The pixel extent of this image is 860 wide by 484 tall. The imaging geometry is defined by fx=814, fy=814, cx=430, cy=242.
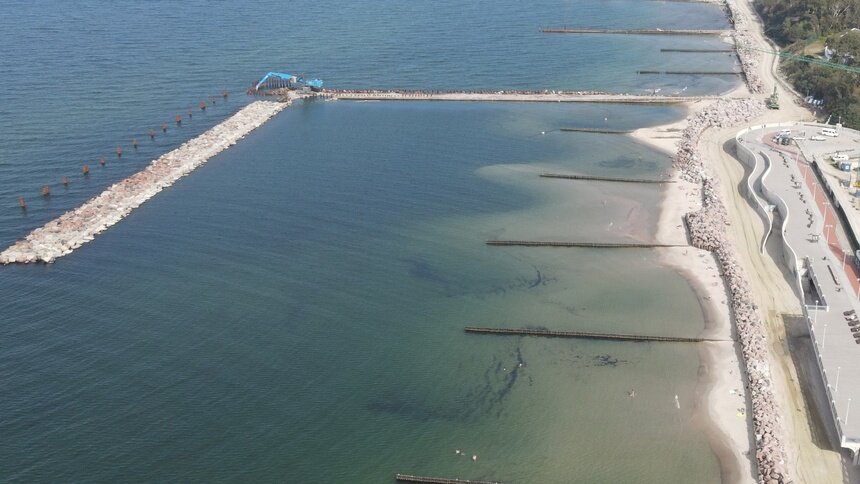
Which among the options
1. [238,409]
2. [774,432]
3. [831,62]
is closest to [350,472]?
[238,409]

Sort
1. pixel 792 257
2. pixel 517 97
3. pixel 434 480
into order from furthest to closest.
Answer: pixel 517 97, pixel 792 257, pixel 434 480

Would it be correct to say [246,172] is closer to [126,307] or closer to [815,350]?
[126,307]

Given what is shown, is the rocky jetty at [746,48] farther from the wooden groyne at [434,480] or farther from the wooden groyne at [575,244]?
the wooden groyne at [434,480]

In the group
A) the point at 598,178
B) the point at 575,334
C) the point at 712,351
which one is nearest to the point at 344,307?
the point at 575,334

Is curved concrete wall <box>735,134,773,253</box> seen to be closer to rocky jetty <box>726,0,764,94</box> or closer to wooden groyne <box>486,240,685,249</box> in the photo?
wooden groyne <box>486,240,685,249</box>

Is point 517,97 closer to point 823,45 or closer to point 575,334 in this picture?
point 823,45
